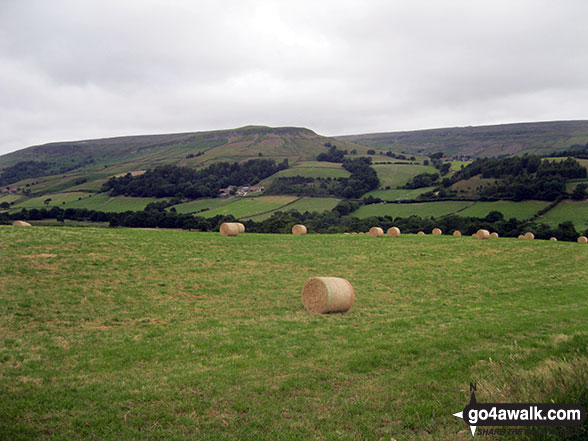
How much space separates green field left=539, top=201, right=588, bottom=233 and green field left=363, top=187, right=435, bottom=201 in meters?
42.5

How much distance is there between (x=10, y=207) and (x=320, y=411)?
168373 millimetres

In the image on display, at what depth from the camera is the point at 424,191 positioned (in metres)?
133

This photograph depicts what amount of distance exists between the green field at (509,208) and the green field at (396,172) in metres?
54.6

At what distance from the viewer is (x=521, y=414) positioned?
705cm

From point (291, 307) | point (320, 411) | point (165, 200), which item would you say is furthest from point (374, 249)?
point (165, 200)

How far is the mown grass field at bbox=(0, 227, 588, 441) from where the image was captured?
7.88 meters

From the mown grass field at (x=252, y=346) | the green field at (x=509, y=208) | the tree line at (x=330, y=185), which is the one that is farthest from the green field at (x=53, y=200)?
the green field at (x=509, y=208)

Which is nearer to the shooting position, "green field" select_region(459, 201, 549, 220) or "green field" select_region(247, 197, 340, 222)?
"green field" select_region(459, 201, 549, 220)

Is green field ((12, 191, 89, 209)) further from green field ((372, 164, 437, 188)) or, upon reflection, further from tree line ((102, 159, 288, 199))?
green field ((372, 164, 437, 188))

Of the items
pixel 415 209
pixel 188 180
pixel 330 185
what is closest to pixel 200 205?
pixel 188 180

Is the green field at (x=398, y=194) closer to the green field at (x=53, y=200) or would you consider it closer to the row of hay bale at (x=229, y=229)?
the row of hay bale at (x=229, y=229)

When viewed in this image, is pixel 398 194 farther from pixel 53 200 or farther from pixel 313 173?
pixel 53 200

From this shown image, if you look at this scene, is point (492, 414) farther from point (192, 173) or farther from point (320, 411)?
point (192, 173)

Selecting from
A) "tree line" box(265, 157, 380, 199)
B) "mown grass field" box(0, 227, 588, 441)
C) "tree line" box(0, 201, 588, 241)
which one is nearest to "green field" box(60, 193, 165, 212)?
"tree line" box(0, 201, 588, 241)
